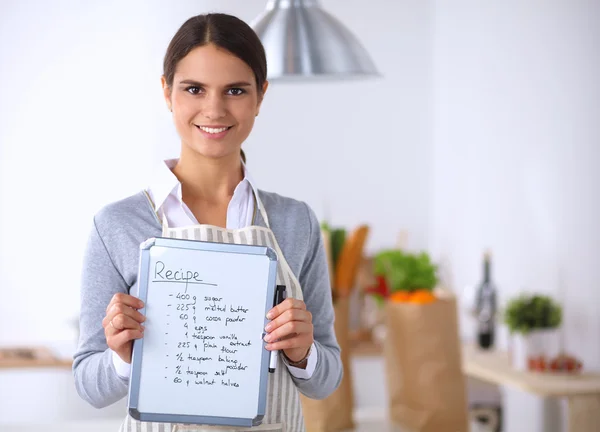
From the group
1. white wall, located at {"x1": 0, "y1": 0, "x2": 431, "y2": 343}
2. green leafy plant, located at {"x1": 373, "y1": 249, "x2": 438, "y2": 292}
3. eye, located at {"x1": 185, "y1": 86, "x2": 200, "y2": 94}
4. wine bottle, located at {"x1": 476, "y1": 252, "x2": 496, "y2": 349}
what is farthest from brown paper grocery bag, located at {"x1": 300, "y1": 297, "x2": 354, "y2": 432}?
white wall, located at {"x1": 0, "y1": 0, "x2": 431, "y2": 343}

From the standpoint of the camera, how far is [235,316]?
39.0 inches

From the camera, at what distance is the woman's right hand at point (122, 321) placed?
938 millimetres

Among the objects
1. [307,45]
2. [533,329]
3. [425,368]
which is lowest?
[425,368]

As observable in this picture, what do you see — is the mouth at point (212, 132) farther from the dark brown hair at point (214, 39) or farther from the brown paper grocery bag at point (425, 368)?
the brown paper grocery bag at point (425, 368)

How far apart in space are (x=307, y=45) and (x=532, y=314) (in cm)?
117

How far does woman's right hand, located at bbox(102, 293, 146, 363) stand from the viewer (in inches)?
36.9

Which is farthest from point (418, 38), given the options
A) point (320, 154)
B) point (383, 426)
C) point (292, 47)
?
point (383, 426)

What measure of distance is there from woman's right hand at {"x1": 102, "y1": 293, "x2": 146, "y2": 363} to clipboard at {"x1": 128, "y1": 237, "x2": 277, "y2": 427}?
0.02 meters

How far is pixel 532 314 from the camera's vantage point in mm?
2514

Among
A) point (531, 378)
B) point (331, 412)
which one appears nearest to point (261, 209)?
point (331, 412)

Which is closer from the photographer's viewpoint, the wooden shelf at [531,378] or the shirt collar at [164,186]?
the shirt collar at [164,186]

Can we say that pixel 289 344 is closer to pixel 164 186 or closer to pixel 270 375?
pixel 270 375

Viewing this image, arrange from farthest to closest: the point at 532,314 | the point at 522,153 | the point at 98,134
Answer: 1. the point at 98,134
2. the point at 522,153
3. the point at 532,314

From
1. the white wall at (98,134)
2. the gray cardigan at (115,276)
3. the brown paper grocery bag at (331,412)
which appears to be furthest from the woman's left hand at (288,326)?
Result: the white wall at (98,134)
